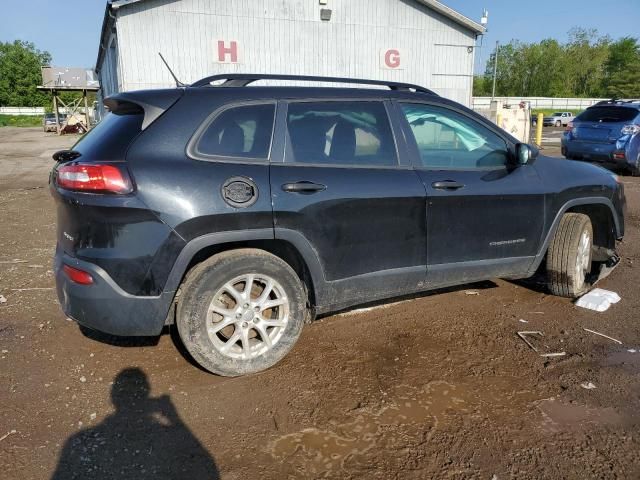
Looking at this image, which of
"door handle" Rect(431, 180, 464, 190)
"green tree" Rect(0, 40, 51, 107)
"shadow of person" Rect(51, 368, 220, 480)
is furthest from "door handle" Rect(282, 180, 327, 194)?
"green tree" Rect(0, 40, 51, 107)

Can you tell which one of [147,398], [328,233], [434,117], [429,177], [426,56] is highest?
[426,56]

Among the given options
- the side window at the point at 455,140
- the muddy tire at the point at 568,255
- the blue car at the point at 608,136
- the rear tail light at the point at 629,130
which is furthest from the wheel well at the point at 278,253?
the rear tail light at the point at 629,130

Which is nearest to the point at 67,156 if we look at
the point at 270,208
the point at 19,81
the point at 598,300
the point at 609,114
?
the point at 270,208

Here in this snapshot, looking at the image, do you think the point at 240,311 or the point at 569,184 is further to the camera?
the point at 569,184

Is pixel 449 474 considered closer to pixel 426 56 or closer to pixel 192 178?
pixel 192 178

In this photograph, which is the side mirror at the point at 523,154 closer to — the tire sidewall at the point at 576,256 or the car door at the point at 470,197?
the car door at the point at 470,197

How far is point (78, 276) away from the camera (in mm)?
3018

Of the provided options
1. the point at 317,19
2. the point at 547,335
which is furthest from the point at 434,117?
the point at 317,19

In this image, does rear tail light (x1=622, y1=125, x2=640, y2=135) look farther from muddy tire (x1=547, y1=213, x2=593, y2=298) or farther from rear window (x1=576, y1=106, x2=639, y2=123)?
muddy tire (x1=547, y1=213, x2=593, y2=298)

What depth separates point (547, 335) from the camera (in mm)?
3926

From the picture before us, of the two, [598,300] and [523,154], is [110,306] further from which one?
[598,300]

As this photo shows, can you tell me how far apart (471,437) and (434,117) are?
2328mm

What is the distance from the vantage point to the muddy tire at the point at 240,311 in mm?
3102

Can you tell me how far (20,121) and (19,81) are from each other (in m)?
24.4
